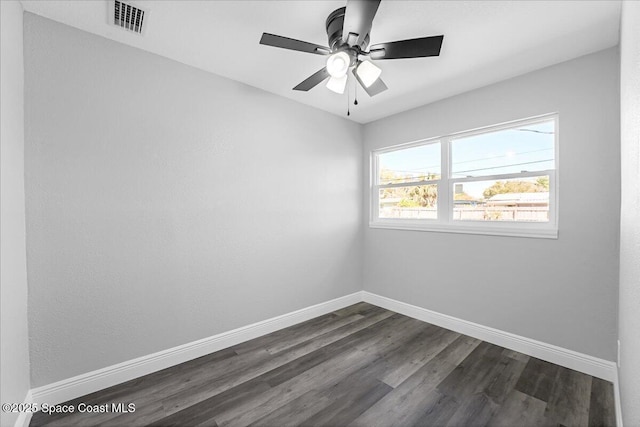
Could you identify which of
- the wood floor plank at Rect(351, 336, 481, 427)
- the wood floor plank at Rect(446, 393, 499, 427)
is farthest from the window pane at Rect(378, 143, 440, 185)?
the wood floor plank at Rect(446, 393, 499, 427)

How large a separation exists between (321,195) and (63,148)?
8.09 ft

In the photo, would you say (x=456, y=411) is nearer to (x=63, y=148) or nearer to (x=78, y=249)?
(x=78, y=249)

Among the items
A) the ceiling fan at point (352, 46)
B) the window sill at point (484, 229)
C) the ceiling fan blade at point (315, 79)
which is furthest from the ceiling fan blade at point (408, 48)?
the window sill at point (484, 229)

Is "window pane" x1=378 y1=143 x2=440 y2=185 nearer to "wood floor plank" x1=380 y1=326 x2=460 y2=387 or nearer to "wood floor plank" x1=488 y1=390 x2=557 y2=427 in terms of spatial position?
"wood floor plank" x1=380 y1=326 x2=460 y2=387

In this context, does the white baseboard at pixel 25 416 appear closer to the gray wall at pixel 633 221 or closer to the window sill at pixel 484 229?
the gray wall at pixel 633 221

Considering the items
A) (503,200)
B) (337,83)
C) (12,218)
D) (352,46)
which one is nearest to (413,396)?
(503,200)

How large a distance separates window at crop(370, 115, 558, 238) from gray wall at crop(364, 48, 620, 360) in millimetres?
116

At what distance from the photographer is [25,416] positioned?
172cm

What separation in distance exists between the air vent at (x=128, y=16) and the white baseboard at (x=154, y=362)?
8.35ft

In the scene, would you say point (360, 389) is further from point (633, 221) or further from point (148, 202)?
point (148, 202)

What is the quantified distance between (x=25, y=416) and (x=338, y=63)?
2.98 meters

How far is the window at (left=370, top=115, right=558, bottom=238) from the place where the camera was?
2592 millimetres

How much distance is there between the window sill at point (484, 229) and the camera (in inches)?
99.2

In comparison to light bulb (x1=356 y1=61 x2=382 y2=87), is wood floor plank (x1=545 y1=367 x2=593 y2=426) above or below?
below
